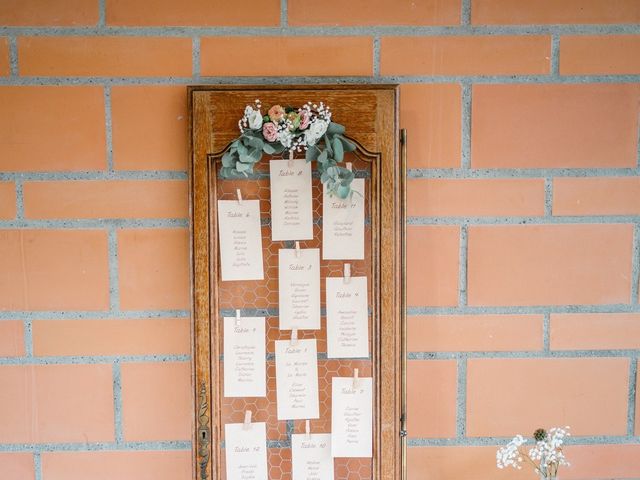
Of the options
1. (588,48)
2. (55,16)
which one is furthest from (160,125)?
(588,48)

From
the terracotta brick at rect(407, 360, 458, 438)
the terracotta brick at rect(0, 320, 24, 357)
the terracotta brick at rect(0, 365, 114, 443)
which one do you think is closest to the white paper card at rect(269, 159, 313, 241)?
the terracotta brick at rect(407, 360, 458, 438)

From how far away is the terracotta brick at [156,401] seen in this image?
1.18m

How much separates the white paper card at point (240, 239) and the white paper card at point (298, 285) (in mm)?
60

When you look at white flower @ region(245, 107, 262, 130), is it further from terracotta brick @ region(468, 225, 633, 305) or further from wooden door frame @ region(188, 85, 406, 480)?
terracotta brick @ region(468, 225, 633, 305)

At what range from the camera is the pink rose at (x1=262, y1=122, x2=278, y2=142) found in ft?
3.59

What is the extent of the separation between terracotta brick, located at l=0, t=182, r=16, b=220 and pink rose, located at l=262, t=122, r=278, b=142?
1.92 feet

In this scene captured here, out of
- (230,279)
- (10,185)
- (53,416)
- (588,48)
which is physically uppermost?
(588,48)

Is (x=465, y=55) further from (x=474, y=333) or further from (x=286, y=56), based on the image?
(x=474, y=333)

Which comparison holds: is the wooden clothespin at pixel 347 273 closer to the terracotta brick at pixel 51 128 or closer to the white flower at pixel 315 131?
the white flower at pixel 315 131

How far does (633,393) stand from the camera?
122cm

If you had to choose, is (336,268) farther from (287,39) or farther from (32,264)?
(32,264)

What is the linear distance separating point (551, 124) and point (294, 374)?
824 millimetres

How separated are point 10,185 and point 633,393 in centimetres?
153

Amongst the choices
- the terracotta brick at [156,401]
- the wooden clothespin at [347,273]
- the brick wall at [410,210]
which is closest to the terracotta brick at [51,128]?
the brick wall at [410,210]
